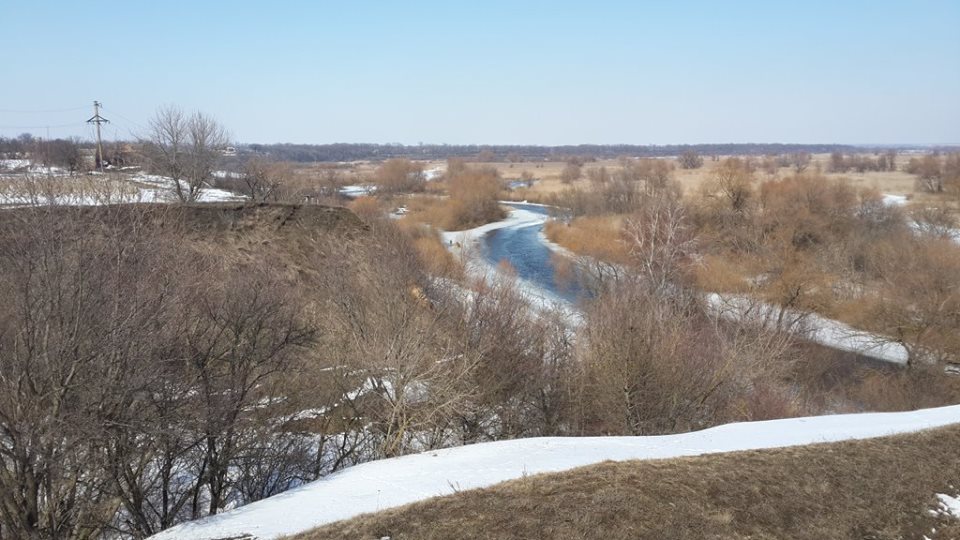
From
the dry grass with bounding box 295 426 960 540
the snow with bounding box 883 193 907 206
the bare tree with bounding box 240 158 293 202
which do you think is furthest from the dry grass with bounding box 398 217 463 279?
the snow with bounding box 883 193 907 206

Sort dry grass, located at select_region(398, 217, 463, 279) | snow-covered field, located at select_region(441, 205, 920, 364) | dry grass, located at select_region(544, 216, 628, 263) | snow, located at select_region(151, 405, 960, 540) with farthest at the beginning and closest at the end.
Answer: dry grass, located at select_region(544, 216, 628, 263)
snow-covered field, located at select_region(441, 205, 920, 364)
dry grass, located at select_region(398, 217, 463, 279)
snow, located at select_region(151, 405, 960, 540)

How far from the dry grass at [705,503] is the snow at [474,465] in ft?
1.40

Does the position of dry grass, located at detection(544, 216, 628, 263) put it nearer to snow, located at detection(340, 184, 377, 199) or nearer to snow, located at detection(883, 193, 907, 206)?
snow, located at detection(883, 193, 907, 206)

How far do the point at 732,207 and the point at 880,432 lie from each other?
29.4 m

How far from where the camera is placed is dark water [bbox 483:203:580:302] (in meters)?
33.4

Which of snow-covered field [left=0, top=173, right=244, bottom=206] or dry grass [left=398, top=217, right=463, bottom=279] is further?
dry grass [left=398, top=217, right=463, bottom=279]

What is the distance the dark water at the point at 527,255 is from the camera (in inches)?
1315

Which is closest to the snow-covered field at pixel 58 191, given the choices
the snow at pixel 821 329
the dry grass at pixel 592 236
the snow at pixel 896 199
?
the snow at pixel 821 329

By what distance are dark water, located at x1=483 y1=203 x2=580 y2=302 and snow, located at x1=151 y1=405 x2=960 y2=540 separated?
19.8 meters

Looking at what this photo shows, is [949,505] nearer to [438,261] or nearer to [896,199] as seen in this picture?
[438,261]

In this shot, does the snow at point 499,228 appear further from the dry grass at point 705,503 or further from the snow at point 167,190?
the dry grass at point 705,503

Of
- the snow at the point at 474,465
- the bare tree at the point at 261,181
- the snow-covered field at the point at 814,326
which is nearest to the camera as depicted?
the snow at the point at 474,465

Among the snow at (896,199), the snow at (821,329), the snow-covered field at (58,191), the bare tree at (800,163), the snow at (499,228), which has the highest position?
the bare tree at (800,163)

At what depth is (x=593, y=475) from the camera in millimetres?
8469
